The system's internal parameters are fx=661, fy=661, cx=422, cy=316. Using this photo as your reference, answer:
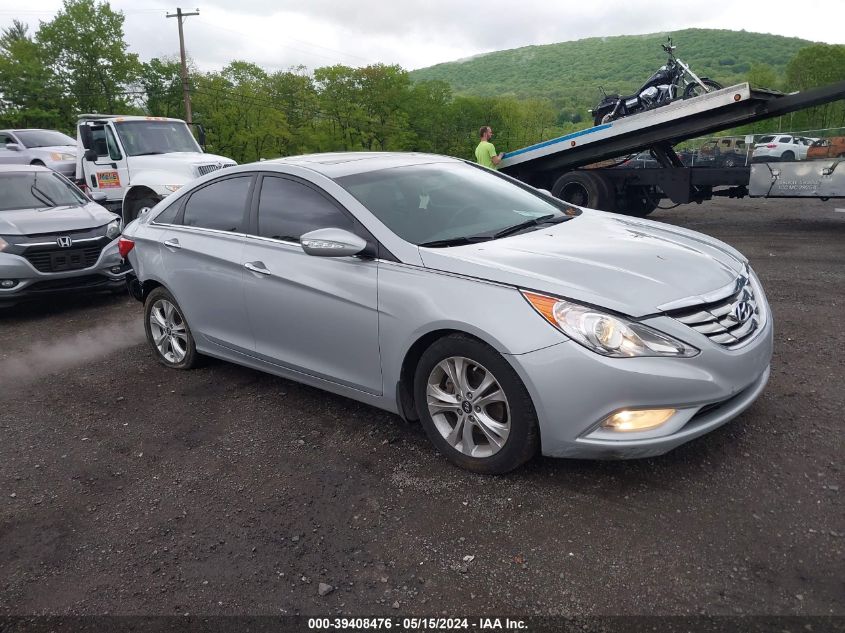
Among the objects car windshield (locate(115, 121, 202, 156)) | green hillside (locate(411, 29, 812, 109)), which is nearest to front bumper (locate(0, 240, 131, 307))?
car windshield (locate(115, 121, 202, 156))

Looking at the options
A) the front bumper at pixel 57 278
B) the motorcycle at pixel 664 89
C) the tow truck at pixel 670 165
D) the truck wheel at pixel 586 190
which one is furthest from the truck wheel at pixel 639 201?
the front bumper at pixel 57 278

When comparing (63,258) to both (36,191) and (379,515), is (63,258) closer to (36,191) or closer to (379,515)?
(36,191)

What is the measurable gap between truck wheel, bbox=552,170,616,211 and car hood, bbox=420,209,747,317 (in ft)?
24.5

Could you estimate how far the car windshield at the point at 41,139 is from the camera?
17.5 meters

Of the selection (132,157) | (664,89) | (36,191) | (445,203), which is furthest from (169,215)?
(664,89)

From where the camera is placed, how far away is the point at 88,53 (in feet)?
170

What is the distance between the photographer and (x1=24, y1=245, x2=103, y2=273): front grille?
22.7 feet

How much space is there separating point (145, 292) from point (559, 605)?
13.6ft

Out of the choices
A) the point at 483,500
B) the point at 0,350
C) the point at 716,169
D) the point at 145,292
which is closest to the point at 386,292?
the point at 483,500

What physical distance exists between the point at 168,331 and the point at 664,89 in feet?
29.0

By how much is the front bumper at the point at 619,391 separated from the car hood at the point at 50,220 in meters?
6.22

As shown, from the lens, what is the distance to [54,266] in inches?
277

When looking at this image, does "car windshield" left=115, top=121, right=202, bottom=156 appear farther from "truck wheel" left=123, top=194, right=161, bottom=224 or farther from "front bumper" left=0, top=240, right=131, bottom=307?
"front bumper" left=0, top=240, right=131, bottom=307

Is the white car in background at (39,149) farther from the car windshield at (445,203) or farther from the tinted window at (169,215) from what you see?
the car windshield at (445,203)
